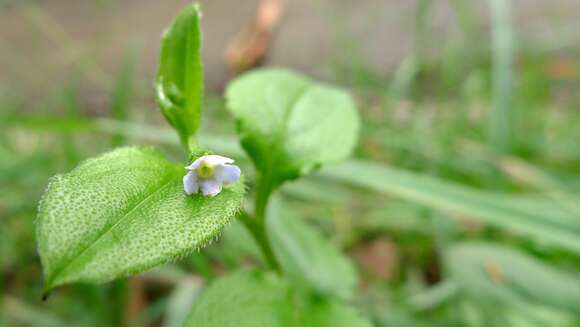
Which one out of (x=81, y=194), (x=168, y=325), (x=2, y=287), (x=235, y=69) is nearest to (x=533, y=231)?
(x=168, y=325)

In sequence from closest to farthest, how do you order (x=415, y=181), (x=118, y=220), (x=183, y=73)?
(x=118, y=220)
(x=183, y=73)
(x=415, y=181)

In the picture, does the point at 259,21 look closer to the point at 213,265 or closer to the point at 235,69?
the point at 235,69

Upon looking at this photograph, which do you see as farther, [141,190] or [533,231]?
[533,231]

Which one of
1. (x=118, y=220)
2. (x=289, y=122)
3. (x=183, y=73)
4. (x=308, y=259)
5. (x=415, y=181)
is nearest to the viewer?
(x=118, y=220)

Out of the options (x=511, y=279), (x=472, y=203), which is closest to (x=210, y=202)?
(x=472, y=203)

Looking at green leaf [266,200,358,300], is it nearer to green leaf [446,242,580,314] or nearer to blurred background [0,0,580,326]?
blurred background [0,0,580,326]

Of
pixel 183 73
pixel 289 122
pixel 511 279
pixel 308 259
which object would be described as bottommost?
pixel 511 279

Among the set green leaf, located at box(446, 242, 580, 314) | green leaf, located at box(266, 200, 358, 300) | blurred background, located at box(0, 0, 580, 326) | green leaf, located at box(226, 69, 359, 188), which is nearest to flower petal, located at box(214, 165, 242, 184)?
green leaf, located at box(226, 69, 359, 188)

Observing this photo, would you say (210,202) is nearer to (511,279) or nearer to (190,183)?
(190,183)
